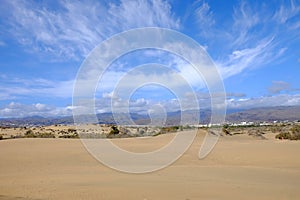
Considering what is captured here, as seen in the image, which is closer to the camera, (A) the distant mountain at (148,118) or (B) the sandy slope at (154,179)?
(B) the sandy slope at (154,179)

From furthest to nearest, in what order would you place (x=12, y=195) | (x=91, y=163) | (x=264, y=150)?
1. (x=264, y=150)
2. (x=91, y=163)
3. (x=12, y=195)

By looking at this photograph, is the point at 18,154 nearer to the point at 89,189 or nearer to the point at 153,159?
the point at 153,159

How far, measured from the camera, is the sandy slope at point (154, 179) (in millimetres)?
8633

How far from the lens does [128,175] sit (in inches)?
460

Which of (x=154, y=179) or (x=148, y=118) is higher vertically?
(x=148, y=118)

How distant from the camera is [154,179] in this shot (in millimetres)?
10781

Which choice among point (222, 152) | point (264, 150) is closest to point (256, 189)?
point (222, 152)

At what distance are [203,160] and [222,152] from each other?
308 cm

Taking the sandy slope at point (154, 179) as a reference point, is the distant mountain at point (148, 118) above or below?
above

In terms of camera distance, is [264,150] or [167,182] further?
[264,150]

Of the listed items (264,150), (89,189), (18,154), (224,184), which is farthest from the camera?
(264,150)

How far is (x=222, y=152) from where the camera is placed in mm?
18875

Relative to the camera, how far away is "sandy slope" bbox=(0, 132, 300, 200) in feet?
28.3

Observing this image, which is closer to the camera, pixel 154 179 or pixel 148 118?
pixel 154 179
